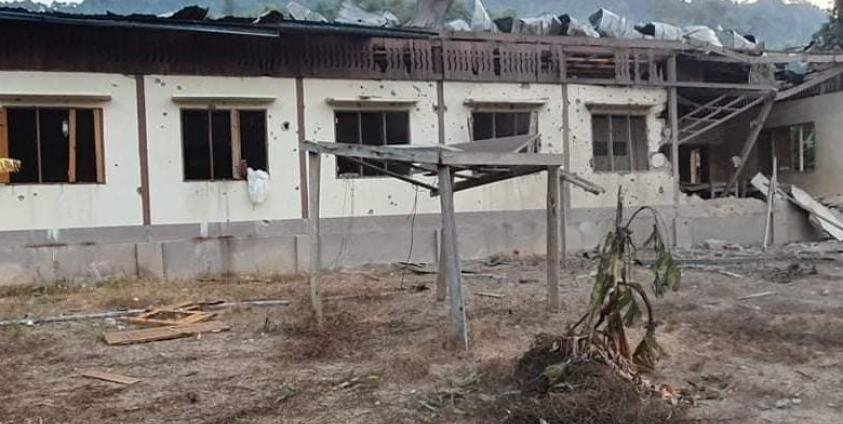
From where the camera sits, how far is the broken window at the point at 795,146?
15391 mm

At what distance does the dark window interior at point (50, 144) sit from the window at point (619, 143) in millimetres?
8189

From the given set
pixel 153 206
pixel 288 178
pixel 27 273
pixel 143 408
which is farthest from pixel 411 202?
pixel 143 408

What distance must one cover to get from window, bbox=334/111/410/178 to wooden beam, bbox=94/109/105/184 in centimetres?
343

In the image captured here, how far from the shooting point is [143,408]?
4512 millimetres

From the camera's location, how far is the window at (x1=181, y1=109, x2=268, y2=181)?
10935 mm

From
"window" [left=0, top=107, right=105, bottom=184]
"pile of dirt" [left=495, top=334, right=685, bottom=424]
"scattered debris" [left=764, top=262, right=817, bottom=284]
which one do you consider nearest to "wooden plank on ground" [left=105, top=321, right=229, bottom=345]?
"pile of dirt" [left=495, top=334, right=685, bottom=424]

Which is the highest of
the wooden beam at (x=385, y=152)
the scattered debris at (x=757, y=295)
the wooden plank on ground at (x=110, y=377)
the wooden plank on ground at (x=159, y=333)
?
the wooden beam at (x=385, y=152)

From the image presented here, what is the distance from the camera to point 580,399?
155 inches

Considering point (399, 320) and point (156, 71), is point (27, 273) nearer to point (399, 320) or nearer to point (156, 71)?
point (156, 71)

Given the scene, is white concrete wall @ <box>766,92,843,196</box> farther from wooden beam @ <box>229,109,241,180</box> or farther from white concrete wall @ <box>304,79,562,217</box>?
wooden beam @ <box>229,109,241,180</box>

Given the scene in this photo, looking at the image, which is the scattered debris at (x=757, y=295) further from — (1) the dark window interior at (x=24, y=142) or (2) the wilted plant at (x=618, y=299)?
(1) the dark window interior at (x=24, y=142)

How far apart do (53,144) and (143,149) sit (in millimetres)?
1191

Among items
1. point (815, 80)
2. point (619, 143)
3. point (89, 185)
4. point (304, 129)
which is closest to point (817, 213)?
point (815, 80)

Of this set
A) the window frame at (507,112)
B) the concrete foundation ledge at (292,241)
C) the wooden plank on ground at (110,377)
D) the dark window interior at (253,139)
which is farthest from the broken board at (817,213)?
the wooden plank on ground at (110,377)
